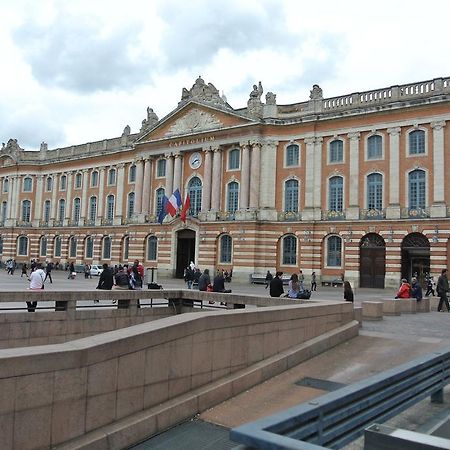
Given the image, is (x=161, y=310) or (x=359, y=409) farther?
(x=161, y=310)

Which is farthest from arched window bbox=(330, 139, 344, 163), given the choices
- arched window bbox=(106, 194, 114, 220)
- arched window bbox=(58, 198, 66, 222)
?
arched window bbox=(58, 198, 66, 222)

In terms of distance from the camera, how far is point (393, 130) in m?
38.9

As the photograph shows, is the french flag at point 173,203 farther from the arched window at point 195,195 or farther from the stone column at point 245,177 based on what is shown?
the arched window at point 195,195

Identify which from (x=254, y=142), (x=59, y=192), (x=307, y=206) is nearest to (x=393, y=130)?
(x=307, y=206)

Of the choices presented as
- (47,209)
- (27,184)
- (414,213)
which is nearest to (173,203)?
(414,213)

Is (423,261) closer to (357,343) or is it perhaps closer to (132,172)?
(357,343)

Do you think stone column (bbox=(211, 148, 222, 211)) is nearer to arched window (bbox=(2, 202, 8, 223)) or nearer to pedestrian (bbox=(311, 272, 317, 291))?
pedestrian (bbox=(311, 272, 317, 291))

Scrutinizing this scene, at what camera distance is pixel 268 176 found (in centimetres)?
4456

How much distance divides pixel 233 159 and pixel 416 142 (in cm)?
1615

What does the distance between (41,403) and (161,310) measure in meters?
11.7

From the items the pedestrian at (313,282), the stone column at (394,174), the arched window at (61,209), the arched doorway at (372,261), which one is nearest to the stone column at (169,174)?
the pedestrian at (313,282)

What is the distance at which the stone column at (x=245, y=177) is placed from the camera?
4466cm

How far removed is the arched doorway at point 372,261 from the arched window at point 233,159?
1371 centimetres

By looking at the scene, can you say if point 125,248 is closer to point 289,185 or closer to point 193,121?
point 193,121
